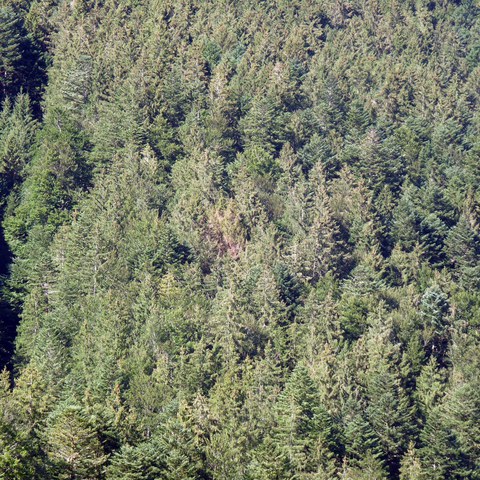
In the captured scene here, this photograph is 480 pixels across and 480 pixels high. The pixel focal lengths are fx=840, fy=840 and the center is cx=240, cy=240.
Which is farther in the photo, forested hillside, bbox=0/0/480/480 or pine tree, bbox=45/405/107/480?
forested hillside, bbox=0/0/480/480

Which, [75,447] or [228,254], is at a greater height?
[228,254]

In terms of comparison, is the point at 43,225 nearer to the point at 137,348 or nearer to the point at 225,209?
the point at 225,209

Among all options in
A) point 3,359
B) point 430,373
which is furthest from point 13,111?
point 430,373

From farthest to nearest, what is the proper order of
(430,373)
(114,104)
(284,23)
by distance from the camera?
(284,23) < (114,104) < (430,373)

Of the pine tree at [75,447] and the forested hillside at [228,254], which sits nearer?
the pine tree at [75,447]

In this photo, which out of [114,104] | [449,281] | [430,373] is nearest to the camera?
[430,373]

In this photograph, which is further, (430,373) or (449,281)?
(449,281)

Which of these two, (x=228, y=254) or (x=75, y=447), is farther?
(x=228, y=254)

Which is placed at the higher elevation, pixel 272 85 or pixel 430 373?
pixel 272 85
